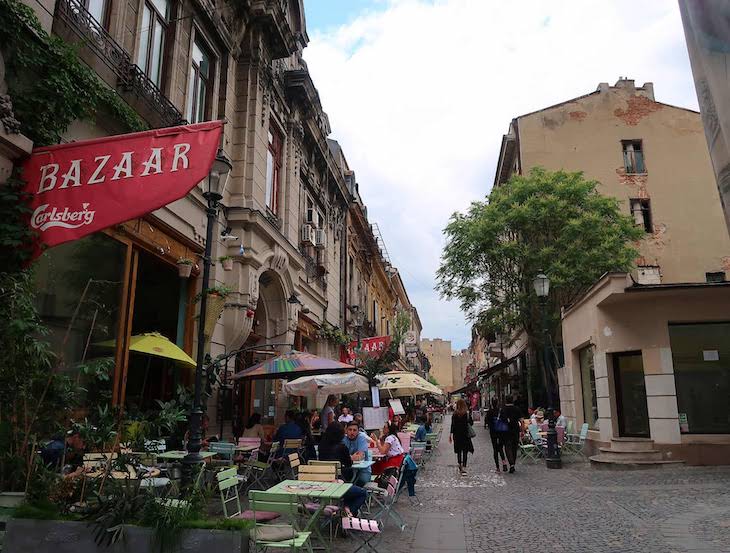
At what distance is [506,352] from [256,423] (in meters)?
32.9

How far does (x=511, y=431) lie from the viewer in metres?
13.4

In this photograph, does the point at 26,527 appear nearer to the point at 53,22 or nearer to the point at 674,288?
the point at 53,22

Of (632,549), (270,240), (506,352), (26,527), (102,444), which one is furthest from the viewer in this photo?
(506,352)

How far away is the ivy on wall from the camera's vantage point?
712cm

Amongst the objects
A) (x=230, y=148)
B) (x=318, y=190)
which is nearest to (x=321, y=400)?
(x=318, y=190)

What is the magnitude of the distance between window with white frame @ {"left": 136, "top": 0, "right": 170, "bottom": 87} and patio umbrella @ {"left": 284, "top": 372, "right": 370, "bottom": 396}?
7.48m

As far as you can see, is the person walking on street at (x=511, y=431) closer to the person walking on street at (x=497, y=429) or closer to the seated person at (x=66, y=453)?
the person walking on street at (x=497, y=429)

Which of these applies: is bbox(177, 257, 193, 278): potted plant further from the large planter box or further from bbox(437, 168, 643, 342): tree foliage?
bbox(437, 168, 643, 342): tree foliage

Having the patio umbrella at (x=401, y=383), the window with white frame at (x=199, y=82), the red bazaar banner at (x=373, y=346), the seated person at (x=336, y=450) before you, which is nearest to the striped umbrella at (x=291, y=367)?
the seated person at (x=336, y=450)

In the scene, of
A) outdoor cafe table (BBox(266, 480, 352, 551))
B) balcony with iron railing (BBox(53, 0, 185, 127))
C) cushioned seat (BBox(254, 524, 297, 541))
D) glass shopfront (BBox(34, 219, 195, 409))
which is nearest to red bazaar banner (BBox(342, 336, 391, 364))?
glass shopfront (BBox(34, 219, 195, 409))

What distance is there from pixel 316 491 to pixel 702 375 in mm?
11224

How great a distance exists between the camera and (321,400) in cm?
2286

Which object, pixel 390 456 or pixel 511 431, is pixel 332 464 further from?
pixel 511 431

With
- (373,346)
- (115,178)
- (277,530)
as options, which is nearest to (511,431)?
(277,530)
